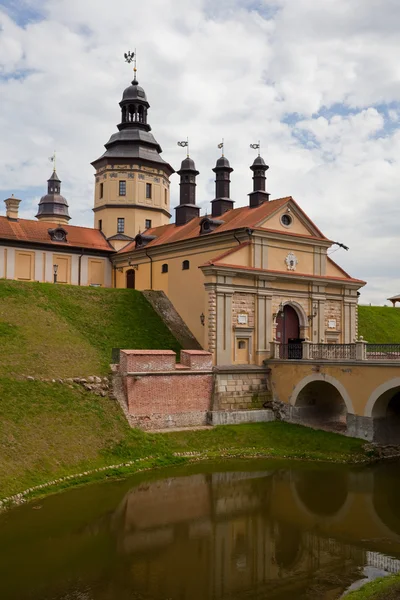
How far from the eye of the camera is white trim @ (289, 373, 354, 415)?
24547mm

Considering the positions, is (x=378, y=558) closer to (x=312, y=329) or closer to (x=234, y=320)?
(x=234, y=320)

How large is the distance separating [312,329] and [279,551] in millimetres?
18999

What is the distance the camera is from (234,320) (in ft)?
94.4

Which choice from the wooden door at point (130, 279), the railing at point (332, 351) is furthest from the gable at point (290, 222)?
the wooden door at point (130, 279)

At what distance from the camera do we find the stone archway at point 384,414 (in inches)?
912

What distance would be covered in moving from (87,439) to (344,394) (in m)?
10.8

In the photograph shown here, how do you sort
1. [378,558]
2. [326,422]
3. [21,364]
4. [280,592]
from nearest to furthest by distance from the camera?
[280,592], [378,558], [21,364], [326,422]

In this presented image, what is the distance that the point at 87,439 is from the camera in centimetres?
2086

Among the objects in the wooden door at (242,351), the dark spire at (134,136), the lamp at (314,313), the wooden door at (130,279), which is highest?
the dark spire at (134,136)

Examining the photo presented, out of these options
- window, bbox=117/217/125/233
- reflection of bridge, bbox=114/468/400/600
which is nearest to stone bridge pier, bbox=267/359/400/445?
reflection of bridge, bbox=114/468/400/600

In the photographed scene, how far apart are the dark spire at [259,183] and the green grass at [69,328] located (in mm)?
8509

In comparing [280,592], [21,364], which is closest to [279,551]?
[280,592]

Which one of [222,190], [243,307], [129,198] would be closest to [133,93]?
[129,198]

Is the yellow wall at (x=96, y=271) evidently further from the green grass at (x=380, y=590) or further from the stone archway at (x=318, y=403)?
the green grass at (x=380, y=590)
